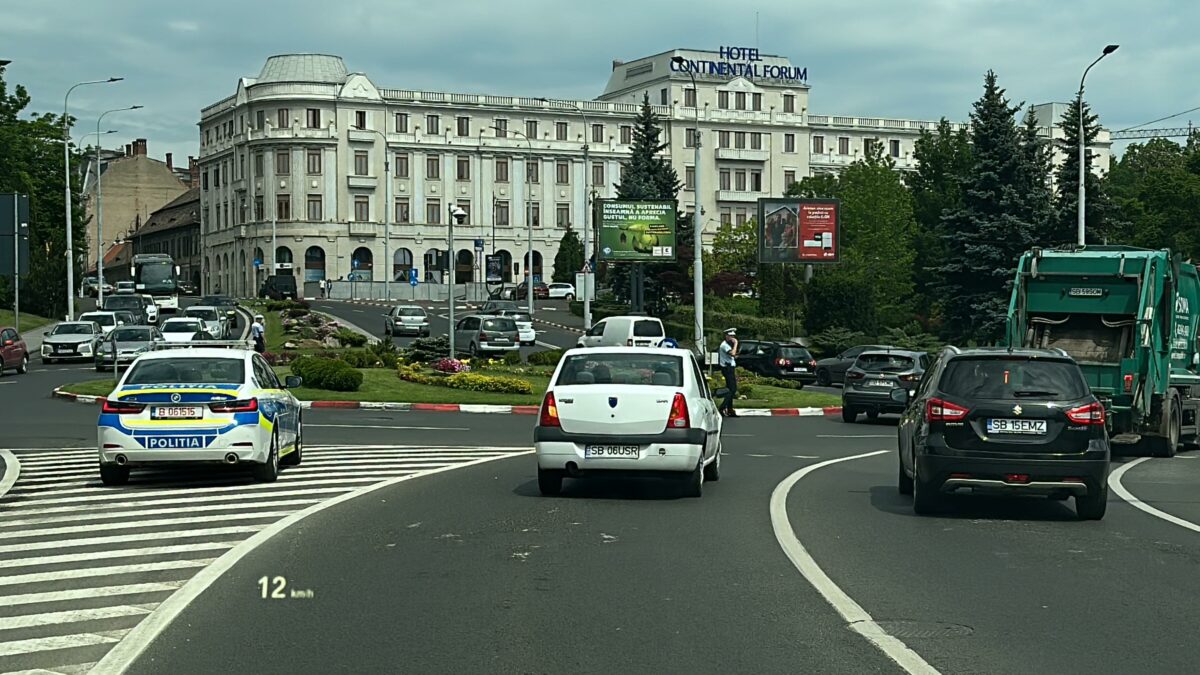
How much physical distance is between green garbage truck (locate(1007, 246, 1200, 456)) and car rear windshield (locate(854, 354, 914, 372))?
8141 millimetres

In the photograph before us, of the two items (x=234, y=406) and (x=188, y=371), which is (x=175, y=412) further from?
(x=188, y=371)

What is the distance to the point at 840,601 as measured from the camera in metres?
9.58

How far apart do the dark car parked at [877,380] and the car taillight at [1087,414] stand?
17516 millimetres

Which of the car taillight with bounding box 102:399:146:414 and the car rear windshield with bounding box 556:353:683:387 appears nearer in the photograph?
the car rear windshield with bounding box 556:353:683:387

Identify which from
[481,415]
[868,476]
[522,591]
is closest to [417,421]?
[481,415]

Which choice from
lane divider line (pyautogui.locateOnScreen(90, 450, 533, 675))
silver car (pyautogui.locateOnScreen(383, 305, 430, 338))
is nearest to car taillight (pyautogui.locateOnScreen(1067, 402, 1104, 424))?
lane divider line (pyautogui.locateOnScreen(90, 450, 533, 675))

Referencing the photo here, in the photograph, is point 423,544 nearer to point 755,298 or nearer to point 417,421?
point 417,421

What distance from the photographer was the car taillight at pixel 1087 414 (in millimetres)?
14031

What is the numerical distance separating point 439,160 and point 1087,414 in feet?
399

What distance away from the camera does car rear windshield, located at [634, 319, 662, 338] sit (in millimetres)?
51881

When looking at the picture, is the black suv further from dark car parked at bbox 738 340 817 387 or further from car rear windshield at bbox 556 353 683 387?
dark car parked at bbox 738 340 817 387

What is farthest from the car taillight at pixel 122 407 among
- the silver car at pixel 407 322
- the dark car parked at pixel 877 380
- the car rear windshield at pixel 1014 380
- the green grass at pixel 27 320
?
the green grass at pixel 27 320

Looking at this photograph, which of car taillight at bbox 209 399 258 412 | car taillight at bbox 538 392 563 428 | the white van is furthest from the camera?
the white van

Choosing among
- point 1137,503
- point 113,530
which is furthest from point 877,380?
point 113,530
